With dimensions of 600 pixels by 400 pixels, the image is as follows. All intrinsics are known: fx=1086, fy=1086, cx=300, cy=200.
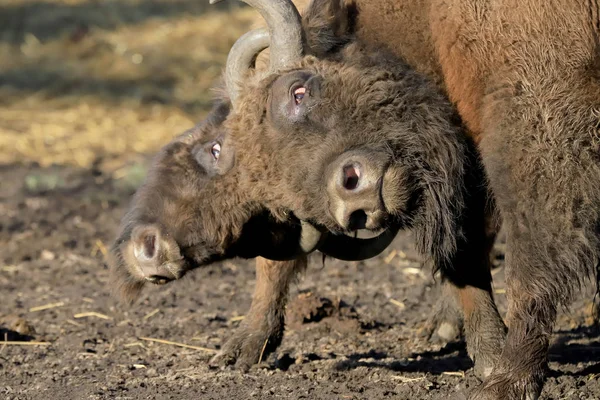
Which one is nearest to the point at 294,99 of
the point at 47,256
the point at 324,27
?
the point at 324,27

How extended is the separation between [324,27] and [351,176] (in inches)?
33.5

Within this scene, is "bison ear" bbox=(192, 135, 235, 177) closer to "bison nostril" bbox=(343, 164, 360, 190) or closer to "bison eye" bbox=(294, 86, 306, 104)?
"bison eye" bbox=(294, 86, 306, 104)

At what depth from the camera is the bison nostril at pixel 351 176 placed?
4.63 m

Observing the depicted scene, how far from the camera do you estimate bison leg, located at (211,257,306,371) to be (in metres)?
5.95

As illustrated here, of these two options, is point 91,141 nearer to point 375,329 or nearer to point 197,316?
point 197,316

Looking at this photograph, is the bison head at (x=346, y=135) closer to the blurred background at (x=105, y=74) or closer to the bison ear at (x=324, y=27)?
the bison ear at (x=324, y=27)

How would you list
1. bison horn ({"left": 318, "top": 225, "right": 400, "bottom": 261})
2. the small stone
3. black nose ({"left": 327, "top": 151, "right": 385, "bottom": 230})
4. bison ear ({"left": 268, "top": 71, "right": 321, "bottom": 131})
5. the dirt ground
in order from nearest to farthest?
black nose ({"left": 327, "top": 151, "right": 385, "bottom": 230}) → bison ear ({"left": 268, "top": 71, "right": 321, "bottom": 131}) → the dirt ground → bison horn ({"left": 318, "top": 225, "right": 400, "bottom": 261}) → the small stone

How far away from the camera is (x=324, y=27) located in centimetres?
510

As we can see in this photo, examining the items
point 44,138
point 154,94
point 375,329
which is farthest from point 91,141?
point 375,329

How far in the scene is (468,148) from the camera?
200 inches

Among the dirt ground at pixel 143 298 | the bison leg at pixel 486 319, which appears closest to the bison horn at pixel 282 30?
the bison leg at pixel 486 319

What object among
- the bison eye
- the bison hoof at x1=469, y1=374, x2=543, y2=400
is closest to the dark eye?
the bison eye

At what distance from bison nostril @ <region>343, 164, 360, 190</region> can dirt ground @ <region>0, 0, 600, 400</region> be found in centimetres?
106

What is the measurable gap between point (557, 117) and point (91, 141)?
7183 mm
